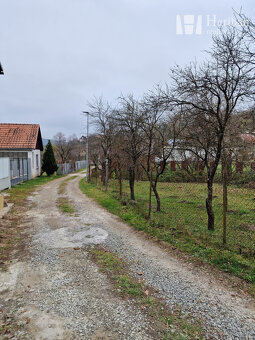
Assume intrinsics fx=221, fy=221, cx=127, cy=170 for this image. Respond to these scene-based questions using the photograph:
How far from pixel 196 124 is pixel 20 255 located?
6.08 m

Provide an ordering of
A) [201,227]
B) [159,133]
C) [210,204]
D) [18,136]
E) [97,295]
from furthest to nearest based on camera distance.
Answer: [18,136] → [159,133] → [201,227] → [210,204] → [97,295]

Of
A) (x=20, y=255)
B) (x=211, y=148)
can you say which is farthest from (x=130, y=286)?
(x=211, y=148)

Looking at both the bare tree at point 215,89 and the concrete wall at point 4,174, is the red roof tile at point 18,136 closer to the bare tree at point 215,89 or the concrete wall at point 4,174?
the concrete wall at point 4,174

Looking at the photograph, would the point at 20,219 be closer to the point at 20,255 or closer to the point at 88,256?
the point at 20,255

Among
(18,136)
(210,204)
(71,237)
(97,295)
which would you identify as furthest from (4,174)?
(97,295)

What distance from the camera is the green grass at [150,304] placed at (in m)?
2.69

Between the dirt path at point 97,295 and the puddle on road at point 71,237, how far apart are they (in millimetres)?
26

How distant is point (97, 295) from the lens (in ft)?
11.2

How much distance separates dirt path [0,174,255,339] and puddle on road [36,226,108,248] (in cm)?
3

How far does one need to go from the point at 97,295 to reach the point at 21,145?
21319 millimetres

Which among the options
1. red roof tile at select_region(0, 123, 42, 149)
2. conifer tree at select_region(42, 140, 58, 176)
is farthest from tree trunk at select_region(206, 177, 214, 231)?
conifer tree at select_region(42, 140, 58, 176)

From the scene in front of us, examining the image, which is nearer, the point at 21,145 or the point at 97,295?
the point at 97,295

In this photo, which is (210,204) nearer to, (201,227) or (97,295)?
(201,227)

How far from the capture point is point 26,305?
125 inches
